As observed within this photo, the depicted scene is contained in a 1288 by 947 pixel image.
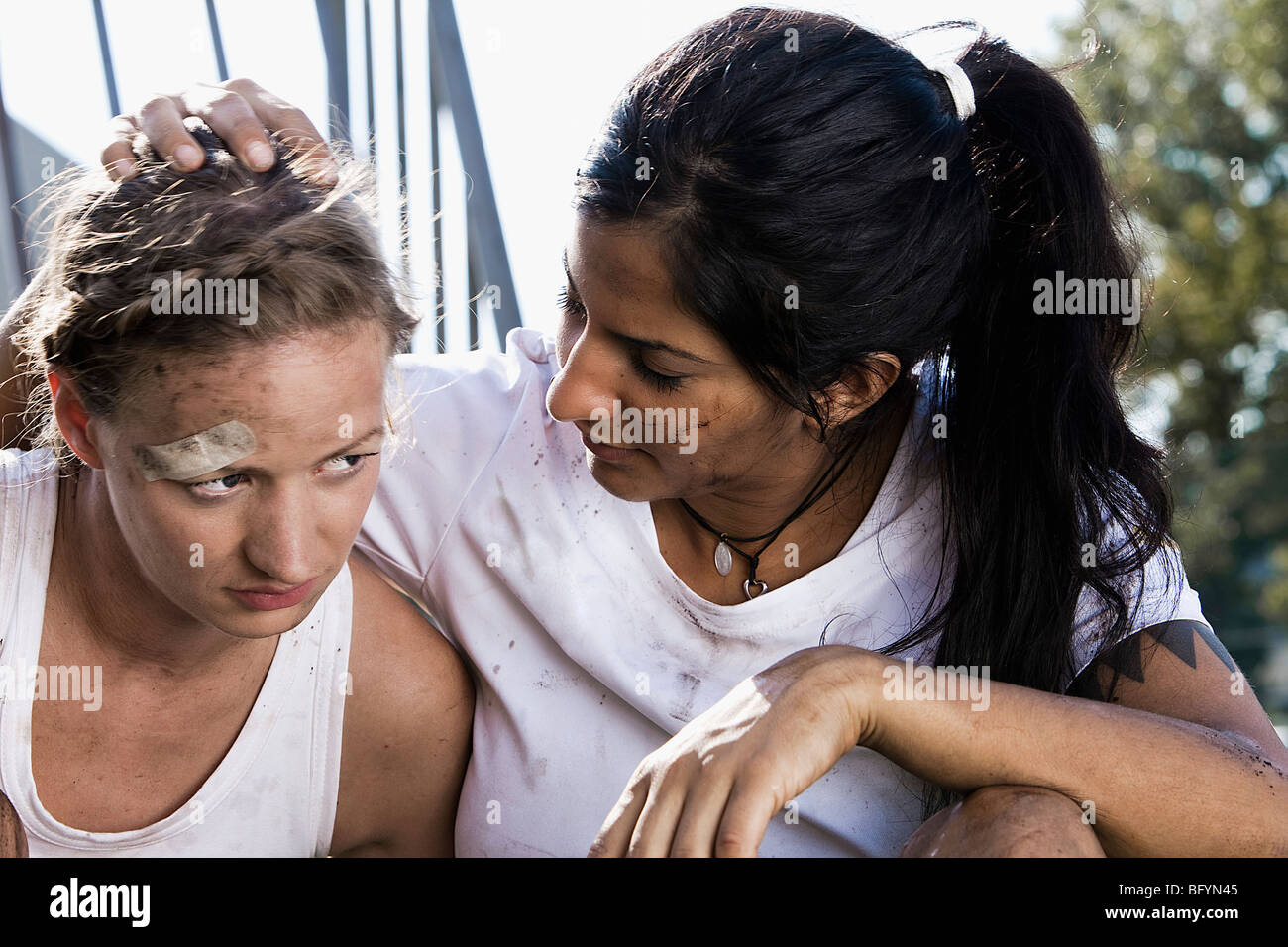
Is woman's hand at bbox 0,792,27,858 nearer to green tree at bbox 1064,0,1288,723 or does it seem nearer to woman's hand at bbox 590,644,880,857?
woman's hand at bbox 590,644,880,857

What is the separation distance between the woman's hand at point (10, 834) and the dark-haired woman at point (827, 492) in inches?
24.9

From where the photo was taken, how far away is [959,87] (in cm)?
179

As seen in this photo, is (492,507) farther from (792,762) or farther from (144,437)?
(792,762)

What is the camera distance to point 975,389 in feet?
6.18

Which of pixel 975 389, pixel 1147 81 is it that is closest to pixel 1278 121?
pixel 1147 81

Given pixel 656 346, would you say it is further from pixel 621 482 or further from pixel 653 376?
pixel 621 482

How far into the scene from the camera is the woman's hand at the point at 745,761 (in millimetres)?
1276

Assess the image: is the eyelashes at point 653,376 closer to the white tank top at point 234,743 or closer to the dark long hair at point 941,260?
the dark long hair at point 941,260

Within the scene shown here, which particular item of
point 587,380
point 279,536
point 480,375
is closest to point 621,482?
point 587,380

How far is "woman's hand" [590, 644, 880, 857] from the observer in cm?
128

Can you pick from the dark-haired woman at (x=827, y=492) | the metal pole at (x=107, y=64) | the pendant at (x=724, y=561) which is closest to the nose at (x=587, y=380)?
the dark-haired woman at (x=827, y=492)

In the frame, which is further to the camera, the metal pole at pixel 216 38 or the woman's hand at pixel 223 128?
the metal pole at pixel 216 38

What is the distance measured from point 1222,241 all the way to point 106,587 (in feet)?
48.2

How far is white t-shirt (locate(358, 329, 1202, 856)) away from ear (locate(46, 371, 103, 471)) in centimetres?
46
